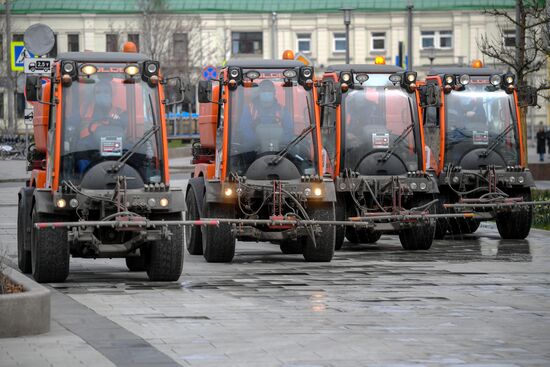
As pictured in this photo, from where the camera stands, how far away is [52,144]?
17750 mm

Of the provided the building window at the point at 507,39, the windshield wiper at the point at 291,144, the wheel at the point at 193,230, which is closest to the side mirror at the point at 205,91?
the windshield wiper at the point at 291,144

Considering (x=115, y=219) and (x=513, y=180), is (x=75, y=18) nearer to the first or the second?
(x=513, y=180)

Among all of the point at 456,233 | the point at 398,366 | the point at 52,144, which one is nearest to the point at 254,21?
the point at 456,233

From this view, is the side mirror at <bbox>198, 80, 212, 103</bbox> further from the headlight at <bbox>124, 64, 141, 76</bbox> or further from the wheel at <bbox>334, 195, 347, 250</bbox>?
the wheel at <bbox>334, 195, 347, 250</bbox>

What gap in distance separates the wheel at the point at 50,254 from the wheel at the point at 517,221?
956cm

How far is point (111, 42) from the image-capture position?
92438 millimetres

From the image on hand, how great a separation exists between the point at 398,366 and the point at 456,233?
50.3 ft

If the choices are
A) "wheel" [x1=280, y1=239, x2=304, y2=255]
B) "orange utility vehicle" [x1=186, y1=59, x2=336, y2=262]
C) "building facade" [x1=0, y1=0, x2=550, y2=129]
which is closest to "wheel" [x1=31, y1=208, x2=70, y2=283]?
"orange utility vehicle" [x1=186, y1=59, x2=336, y2=262]

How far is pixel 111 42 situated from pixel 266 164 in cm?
7343

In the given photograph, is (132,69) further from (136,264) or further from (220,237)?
(220,237)

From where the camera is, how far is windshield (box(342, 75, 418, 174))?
22.8 metres

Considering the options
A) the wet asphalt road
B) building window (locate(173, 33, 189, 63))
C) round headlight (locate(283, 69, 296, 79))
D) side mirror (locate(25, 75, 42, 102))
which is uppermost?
building window (locate(173, 33, 189, 63))

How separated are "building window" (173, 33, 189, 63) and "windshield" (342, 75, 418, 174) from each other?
62.0m

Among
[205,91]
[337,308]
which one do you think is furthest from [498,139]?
[337,308]
